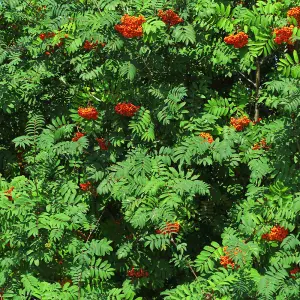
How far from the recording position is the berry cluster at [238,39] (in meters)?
4.57

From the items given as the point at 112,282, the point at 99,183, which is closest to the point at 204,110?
the point at 99,183

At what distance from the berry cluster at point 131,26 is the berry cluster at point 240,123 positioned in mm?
1013

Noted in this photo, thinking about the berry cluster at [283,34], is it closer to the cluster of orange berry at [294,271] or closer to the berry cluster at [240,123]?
the berry cluster at [240,123]

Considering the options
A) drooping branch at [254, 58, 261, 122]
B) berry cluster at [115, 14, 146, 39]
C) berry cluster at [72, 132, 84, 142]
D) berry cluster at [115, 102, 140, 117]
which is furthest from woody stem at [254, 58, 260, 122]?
berry cluster at [72, 132, 84, 142]

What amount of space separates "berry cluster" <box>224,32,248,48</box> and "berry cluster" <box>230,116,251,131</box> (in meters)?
0.56

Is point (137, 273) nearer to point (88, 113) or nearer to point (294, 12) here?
point (88, 113)

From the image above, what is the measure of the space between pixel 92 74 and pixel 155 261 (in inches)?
60.8

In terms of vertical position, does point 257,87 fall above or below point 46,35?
below

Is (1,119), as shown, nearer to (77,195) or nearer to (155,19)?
(77,195)

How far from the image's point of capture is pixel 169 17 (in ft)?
14.9

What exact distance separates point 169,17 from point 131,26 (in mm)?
363

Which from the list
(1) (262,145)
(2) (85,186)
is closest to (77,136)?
(2) (85,186)

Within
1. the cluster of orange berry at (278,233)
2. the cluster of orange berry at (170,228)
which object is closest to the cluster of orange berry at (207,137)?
the cluster of orange berry at (170,228)

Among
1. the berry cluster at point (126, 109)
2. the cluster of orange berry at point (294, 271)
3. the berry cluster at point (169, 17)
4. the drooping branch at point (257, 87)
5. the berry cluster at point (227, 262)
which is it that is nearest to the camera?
the cluster of orange berry at point (294, 271)
